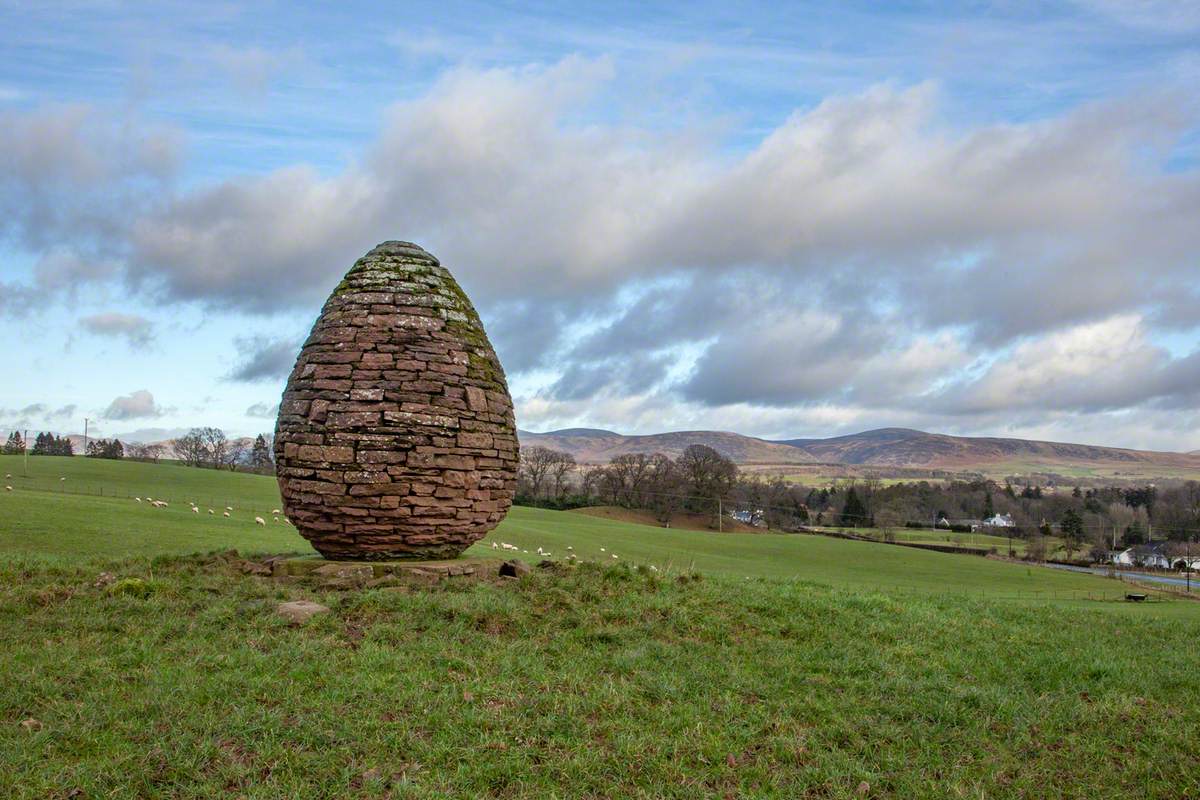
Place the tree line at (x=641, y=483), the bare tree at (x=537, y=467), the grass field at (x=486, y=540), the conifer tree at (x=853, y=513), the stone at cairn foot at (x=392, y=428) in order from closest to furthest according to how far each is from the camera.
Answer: the stone at cairn foot at (x=392, y=428) < the grass field at (x=486, y=540) < the tree line at (x=641, y=483) < the bare tree at (x=537, y=467) < the conifer tree at (x=853, y=513)

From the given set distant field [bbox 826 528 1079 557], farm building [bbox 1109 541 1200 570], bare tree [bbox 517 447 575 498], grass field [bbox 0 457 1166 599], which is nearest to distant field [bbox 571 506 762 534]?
bare tree [bbox 517 447 575 498]

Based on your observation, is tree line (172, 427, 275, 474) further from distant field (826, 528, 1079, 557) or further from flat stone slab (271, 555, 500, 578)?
flat stone slab (271, 555, 500, 578)

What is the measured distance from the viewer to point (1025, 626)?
12219 millimetres

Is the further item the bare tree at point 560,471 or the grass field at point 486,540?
the bare tree at point 560,471

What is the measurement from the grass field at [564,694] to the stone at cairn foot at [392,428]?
3.98 ft

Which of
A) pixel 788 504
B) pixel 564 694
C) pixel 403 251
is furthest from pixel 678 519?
pixel 564 694

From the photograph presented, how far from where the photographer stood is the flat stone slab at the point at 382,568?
1124 cm

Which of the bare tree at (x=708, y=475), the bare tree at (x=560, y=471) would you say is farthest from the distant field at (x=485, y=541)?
the bare tree at (x=560, y=471)

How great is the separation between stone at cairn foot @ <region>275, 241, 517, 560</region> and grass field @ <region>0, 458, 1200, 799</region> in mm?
1213

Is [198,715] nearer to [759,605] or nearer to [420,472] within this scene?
[420,472]

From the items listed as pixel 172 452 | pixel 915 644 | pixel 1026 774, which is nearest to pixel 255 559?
pixel 915 644

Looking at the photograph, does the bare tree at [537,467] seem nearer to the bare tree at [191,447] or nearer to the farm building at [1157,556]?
the bare tree at [191,447]

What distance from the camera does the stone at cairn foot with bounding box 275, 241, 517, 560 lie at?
11.2 meters

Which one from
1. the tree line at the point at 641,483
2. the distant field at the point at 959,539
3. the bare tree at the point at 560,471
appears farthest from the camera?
the bare tree at the point at 560,471
